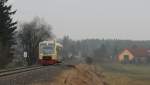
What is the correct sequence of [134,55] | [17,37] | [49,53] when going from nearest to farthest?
[49,53] < [17,37] < [134,55]

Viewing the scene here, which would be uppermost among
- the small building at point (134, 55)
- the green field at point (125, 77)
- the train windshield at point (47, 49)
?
the train windshield at point (47, 49)

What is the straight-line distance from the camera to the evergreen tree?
2082 inches

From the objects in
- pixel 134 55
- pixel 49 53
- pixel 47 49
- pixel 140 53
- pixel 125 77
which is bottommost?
pixel 125 77

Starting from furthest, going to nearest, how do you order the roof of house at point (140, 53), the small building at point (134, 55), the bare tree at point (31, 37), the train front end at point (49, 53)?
the roof of house at point (140, 53), the small building at point (134, 55), the bare tree at point (31, 37), the train front end at point (49, 53)

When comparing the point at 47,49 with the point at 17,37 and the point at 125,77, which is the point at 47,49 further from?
the point at 17,37

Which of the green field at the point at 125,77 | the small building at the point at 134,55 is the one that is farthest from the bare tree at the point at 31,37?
the small building at the point at 134,55

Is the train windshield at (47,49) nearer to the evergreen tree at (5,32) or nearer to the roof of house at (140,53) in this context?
the evergreen tree at (5,32)

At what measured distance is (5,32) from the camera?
187ft

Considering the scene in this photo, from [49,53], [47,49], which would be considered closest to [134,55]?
[47,49]

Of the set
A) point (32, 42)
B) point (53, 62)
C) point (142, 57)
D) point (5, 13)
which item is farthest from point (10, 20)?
point (142, 57)

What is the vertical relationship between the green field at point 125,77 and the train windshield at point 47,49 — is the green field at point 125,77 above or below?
below

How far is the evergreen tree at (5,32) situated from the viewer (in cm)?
5288

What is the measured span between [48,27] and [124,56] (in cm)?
3931

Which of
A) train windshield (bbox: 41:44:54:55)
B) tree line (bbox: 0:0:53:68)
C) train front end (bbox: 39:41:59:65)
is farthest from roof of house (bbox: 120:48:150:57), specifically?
train windshield (bbox: 41:44:54:55)
